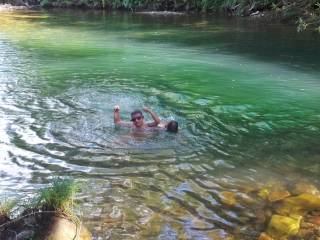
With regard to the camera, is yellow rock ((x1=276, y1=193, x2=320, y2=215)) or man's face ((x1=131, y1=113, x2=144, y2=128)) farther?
man's face ((x1=131, y1=113, x2=144, y2=128))

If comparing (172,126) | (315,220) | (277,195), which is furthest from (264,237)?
(172,126)

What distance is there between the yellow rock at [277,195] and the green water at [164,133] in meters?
0.35

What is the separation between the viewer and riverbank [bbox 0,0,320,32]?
25484mm

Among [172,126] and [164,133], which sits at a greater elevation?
[172,126]

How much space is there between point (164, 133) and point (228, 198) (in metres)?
3.09

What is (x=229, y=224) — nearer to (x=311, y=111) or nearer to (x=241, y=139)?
(x=241, y=139)

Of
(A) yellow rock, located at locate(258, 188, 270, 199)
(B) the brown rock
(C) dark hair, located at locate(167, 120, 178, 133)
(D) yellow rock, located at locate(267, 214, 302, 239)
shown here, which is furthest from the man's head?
(B) the brown rock

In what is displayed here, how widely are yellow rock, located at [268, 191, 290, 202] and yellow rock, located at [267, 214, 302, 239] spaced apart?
546mm

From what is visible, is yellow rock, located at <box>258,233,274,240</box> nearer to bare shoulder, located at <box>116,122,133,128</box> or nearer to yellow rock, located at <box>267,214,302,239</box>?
yellow rock, located at <box>267,214,302,239</box>

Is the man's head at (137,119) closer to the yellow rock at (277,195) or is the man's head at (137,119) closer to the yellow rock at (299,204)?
the yellow rock at (277,195)

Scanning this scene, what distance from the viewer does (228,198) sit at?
698 cm

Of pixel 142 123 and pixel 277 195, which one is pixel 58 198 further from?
pixel 142 123

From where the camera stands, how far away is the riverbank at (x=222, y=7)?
2548 centimetres

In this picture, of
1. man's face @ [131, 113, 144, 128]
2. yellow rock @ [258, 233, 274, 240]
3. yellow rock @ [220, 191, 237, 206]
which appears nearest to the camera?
yellow rock @ [258, 233, 274, 240]
